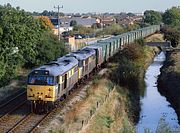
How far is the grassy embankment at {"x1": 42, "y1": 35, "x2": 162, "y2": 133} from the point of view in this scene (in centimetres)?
2328

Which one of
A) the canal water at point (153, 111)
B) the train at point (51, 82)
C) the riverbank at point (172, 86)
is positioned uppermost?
the train at point (51, 82)

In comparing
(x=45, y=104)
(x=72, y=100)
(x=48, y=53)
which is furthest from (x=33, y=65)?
(x=45, y=104)

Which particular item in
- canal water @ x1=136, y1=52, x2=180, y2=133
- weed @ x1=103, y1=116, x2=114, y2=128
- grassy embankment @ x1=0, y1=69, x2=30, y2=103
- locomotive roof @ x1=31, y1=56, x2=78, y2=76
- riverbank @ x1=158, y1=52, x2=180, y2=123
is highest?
locomotive roof @ x1=31, y1=56, x2=78, y2=76

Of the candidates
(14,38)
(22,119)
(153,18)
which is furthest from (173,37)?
(22,119)

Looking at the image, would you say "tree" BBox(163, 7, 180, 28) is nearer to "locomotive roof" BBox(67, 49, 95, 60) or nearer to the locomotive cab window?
"locomotive roof" BBox(67, 49, 95, 60)

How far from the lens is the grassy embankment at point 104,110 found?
76.4ft

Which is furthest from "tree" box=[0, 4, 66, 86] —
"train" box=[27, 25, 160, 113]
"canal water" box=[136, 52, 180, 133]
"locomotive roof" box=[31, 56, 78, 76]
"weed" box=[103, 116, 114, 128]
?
"canal water" box=[136, 52, 180, 133]

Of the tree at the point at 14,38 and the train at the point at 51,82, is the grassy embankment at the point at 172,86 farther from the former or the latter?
the tree at the point at 14,38

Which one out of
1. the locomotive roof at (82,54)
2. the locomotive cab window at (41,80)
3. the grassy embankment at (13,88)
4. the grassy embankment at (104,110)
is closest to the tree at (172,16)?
the grassy embankment at (104,110)

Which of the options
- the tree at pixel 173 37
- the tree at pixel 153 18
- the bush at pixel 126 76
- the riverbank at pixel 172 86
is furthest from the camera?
the tree at pixel 153 18

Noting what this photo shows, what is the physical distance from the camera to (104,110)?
28.5 m

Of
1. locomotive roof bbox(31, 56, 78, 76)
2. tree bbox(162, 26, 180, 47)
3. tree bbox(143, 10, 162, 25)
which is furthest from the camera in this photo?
tree bbox(143, 10, 162, 25)

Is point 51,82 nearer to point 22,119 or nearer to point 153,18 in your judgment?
point 22,119

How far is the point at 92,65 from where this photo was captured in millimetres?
39969
